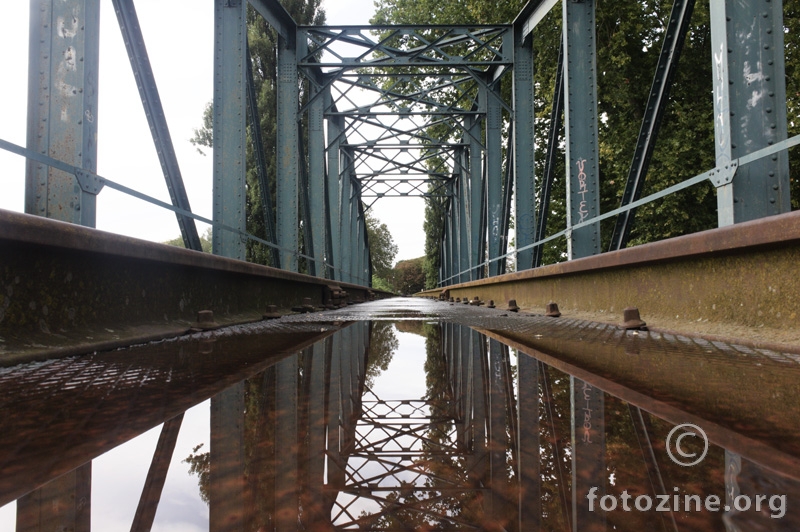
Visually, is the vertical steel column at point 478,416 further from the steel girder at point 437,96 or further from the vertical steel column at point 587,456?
the steel girder at point 437,96

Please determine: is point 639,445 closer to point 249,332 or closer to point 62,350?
point 62,350

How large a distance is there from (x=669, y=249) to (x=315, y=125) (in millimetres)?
9827

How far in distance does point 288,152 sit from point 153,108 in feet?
15.5

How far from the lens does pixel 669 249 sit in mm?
2312

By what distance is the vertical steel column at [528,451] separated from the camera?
1.67ft

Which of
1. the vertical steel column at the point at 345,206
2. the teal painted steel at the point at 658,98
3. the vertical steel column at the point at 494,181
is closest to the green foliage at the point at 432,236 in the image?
the vertical steel column at the point at 345,206

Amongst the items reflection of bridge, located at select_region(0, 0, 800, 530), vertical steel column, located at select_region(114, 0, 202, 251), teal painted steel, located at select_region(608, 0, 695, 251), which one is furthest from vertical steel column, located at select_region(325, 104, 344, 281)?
teal painted steel, located at select_region(608, 0, 695, 251)

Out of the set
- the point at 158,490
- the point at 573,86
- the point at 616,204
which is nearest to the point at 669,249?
the point at 158,490

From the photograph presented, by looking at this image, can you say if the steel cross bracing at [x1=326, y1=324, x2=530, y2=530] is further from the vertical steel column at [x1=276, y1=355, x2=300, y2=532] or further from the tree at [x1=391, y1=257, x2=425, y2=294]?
the tree at [x1=391, y1=257, x2=425, y2=294]
